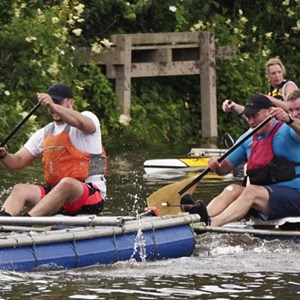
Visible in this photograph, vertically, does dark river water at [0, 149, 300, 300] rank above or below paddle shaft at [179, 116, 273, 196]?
below

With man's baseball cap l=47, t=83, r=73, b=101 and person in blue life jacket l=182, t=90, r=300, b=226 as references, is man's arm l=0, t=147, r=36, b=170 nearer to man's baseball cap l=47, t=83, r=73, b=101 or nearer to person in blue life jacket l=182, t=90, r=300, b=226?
man's baseball cap l=47, t=83, r=73, b=101

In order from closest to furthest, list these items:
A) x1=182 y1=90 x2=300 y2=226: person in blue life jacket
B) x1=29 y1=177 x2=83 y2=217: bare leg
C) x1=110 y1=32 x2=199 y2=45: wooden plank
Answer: x1=29 y1=177 x2=83 y2=217: bare leg < x1=182 y1=90 x2=300 y2=226: person in blue life jacket < x1=110 y1=32 x2=199 y2=45: wooden plank

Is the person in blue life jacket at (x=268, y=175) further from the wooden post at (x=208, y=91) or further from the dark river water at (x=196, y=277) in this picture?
the wooden post at (x=208, y=91)

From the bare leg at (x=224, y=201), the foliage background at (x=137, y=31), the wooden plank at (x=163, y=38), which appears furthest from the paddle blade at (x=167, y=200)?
the wooden plank at (x=163, y=38)

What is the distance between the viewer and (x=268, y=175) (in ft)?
40.8

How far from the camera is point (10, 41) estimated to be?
65.6 feet

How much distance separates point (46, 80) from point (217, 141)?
402 cm

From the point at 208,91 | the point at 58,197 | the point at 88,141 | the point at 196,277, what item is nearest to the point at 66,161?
the point at 88,141

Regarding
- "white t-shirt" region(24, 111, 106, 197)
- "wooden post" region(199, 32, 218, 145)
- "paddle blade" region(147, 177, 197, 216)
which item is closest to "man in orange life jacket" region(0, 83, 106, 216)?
"white t-shirt" region(24, 111, 106, 197)

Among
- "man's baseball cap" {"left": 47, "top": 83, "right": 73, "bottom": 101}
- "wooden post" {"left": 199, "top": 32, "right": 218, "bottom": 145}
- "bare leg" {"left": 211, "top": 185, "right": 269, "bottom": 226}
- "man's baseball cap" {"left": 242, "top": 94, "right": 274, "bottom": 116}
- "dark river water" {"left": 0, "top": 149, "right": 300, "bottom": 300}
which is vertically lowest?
"dark river water" {"left": 0, "top": 149, "right": 300, "bottom": 300}

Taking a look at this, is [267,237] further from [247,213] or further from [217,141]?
[217,141]

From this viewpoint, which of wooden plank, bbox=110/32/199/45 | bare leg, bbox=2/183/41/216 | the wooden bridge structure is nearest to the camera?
bare leg, bbox=2/183/41/216

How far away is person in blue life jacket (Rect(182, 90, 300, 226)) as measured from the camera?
1229cm

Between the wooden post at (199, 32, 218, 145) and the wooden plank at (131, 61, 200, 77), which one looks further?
the wooden post at (199, 32, 218, 145)
